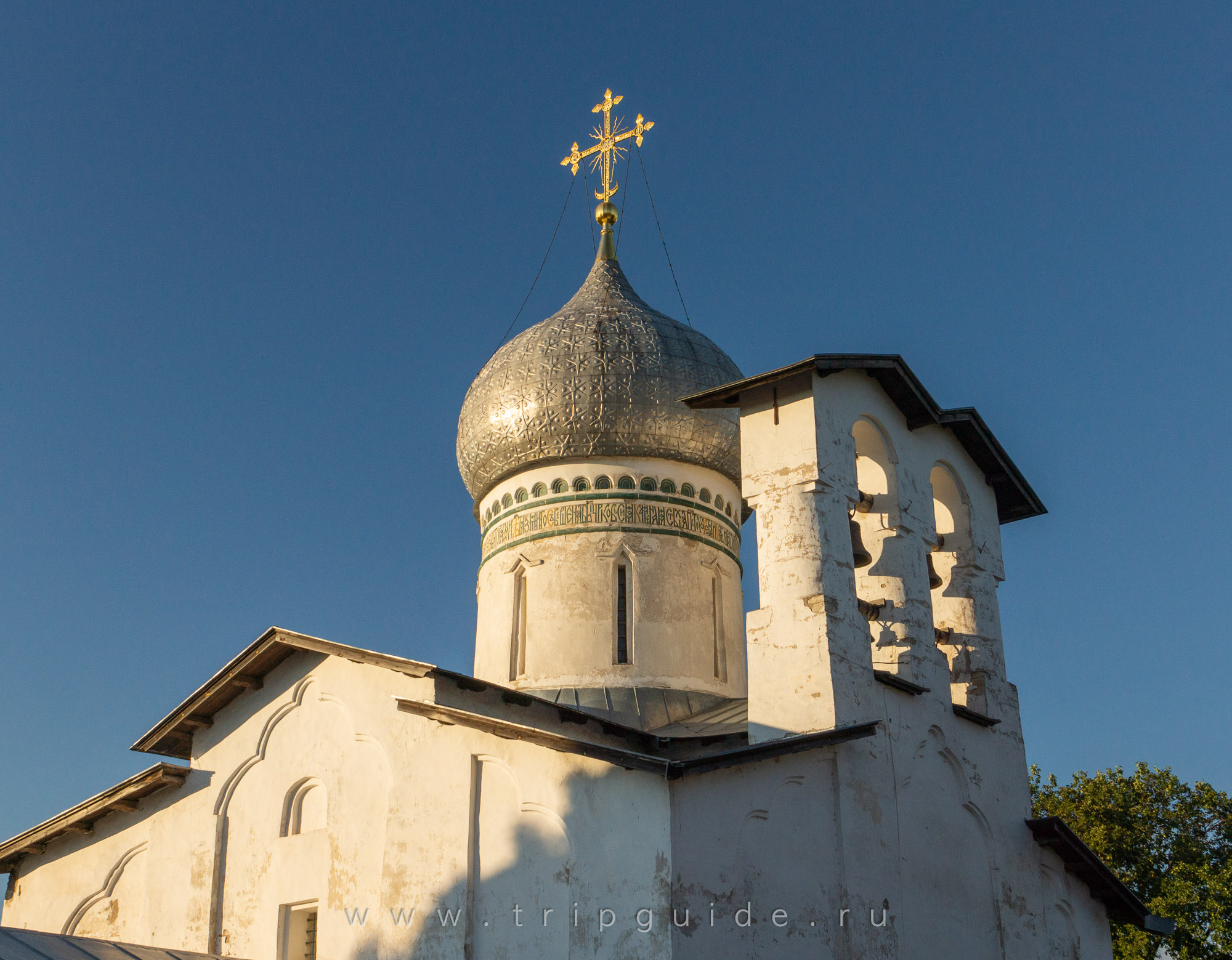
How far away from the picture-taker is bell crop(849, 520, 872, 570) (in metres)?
10.6

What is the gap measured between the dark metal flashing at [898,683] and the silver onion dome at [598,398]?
4096mm

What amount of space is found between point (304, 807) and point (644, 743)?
2867 millimetres

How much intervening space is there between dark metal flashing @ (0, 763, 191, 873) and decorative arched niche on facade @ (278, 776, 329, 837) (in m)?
1.25

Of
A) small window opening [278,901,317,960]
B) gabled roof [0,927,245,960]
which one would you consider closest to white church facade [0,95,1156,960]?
small window opening [278,901,317,960]

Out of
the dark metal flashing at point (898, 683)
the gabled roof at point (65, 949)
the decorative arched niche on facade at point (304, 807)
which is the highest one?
the dark metal flashing at point (898, 683)

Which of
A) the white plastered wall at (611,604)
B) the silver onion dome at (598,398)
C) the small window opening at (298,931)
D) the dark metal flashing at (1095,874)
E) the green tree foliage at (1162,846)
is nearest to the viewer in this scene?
the small window opening at (298,931)

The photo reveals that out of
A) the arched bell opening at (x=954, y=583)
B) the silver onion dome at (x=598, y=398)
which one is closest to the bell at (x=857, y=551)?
the arched bell opening at (x=954, y=583)

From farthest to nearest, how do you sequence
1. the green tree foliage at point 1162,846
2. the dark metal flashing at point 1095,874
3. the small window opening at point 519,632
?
the green tree foliage at point 1162,846, the small window opening at point 519,632, the dark metal flashing at point 1095,874

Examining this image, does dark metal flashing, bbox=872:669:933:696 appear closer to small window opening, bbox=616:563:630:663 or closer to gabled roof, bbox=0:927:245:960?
small window opening, bbox=616:563:630:663

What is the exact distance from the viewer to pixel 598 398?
13.6 m

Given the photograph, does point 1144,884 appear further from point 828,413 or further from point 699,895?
point 699,895

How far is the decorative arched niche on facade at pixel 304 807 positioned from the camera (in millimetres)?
10328

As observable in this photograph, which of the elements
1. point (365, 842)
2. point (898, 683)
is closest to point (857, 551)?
point (898, 683)

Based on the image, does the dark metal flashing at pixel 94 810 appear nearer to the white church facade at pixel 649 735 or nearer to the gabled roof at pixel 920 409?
the white church facade at pixel 649 735
